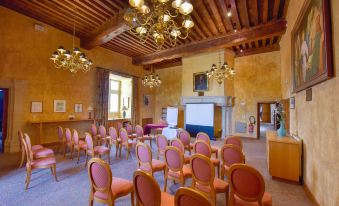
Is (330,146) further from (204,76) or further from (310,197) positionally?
(204,76)

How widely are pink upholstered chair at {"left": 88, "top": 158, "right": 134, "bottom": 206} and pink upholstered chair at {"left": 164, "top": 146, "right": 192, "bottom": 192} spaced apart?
835mm

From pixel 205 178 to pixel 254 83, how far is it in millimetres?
8505

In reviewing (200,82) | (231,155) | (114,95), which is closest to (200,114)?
(200,82)

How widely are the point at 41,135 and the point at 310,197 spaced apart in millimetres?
8203

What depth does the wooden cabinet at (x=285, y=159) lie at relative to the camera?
358 centimetres

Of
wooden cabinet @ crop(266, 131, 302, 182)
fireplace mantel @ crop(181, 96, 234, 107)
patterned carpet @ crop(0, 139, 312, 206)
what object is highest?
fireplace mantel @ crop(181, 96, 234, 107)

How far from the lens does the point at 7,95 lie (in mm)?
5742

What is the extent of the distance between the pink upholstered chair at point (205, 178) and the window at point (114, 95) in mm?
9077

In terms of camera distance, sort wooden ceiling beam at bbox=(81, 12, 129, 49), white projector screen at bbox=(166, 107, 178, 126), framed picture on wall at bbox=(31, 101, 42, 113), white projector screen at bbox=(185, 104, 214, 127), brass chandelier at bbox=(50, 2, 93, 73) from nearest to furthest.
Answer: brass chandelier at bbox=(50, 2, 93, 73) < wooden ceiling beam at bbox=(81, 12, 129, 49) < framed picture on wall at bbox=(31, 101, 42, 113) < white projector screen at bbox=(166, 107, 178, 126) < white projector screen at bbox=(185, 104, 214, 127)

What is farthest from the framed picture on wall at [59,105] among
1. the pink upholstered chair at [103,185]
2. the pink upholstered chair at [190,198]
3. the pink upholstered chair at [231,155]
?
the pink upholstered chair at [190,198]

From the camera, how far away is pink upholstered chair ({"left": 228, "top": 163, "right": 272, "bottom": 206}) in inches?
69.5

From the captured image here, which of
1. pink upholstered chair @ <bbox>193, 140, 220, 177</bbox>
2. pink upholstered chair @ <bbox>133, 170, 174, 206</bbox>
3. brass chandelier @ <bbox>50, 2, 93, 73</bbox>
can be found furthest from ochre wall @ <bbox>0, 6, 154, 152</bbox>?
pink upholstered chair @ <bbox>133, 170, 174, 206</bbox>

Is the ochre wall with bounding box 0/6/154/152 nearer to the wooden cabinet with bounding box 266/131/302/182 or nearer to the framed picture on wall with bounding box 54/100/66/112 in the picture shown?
the framed picture on wall with bounding box 54/100/66/112

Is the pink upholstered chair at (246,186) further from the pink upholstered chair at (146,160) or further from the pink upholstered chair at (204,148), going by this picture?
the pink upholstered chair at (146,160)
